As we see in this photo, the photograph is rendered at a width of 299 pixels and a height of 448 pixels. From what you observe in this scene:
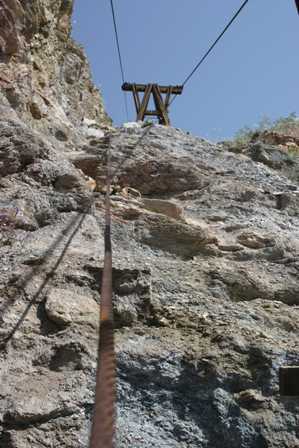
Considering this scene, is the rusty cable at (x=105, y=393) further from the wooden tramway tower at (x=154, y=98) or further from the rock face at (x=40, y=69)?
the wooden tramway tower at (x=154, y=98)

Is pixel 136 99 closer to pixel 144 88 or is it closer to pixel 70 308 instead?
pixel 144 88

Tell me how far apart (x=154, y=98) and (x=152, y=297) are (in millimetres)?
11601

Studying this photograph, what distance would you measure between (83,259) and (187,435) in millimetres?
1563

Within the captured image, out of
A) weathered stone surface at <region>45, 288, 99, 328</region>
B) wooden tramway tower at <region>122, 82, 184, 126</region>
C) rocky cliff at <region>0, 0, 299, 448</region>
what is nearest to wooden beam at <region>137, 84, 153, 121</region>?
wooden tramway tower at <region>122, 82, 184, 126</region>

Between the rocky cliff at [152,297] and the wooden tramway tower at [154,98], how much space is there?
719cm

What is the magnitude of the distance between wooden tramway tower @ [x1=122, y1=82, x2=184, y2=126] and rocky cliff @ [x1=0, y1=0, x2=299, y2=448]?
7.19 metres

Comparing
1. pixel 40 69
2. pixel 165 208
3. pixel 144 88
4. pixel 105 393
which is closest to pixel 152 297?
pixel 165 208

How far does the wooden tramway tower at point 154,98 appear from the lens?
13.9 m

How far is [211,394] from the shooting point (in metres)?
2.83

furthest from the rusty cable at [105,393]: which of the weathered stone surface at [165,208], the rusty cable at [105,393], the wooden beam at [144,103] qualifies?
the wooden beam at [144,103]

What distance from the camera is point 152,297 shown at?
11.8 feet

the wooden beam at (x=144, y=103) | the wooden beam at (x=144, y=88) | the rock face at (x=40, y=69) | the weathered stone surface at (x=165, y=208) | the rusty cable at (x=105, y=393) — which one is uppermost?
the wooden beam at (x=144, y=88)

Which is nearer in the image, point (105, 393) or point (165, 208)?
point (105, 393)

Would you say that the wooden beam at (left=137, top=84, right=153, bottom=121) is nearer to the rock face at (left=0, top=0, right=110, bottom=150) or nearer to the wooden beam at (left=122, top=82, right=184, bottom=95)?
the wooden beam at (left=122, top=82, right=184, bottom=95)
